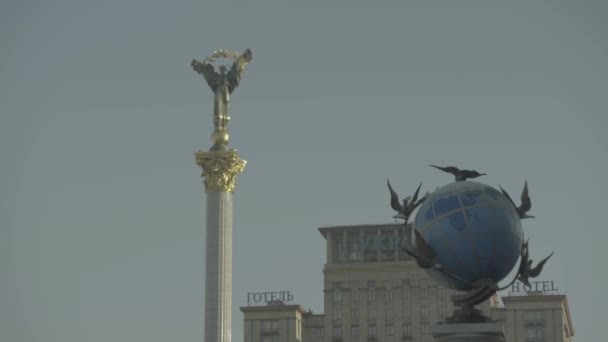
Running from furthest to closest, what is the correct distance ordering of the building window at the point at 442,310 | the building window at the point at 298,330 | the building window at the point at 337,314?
the building window at the point at 337,314
the building window at the point at 442,310
the building window at the point at 298,330

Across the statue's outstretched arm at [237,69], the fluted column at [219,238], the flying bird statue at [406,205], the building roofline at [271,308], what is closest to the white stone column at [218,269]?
the fluted column at [219,238]

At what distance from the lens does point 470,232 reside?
4084 cm

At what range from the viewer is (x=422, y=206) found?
42312mm

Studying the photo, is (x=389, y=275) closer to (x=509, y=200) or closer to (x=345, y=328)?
(x=345, y=328)

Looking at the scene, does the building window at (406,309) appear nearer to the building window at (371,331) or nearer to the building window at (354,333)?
the building window at (371,331)

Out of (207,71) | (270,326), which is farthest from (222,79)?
(270,326)

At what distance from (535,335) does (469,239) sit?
87.5 meters

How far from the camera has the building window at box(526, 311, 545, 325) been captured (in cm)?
12606

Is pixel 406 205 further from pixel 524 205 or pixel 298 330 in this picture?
pixel 298 330

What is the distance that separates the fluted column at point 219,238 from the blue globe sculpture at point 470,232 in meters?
35.5

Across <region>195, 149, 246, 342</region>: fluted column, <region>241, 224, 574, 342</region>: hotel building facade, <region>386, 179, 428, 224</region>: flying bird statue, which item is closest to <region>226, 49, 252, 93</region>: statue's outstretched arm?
<region>195, 149, 246, 342</region>: fluted column

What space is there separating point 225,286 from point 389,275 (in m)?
58.9

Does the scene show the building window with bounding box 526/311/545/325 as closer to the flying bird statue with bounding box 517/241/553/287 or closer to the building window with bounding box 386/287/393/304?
the building window with bounding box 386/287/393/304

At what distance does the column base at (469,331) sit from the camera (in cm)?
4212
